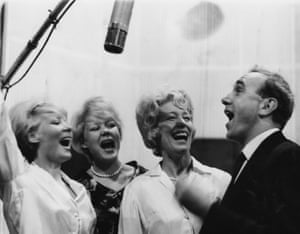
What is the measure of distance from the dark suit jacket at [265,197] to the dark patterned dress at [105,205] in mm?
314

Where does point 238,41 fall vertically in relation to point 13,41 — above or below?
above

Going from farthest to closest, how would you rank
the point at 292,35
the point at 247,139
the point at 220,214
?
the point at 292,35
the point at 247,139
the point at 220,214

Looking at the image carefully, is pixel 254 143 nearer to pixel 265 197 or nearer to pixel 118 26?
pixel 265 197

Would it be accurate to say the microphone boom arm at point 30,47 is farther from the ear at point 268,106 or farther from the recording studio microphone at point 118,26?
the ear at point 268,106

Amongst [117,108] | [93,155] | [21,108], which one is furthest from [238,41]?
[21,108]

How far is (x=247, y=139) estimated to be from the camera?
132 cm

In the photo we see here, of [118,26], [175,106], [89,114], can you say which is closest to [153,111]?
[175,106]

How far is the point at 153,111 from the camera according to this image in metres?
1.49

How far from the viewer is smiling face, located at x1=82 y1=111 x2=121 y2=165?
58.9 inches

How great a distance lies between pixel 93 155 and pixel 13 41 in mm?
366

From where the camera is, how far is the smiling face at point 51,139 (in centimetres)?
147

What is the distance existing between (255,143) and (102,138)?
42 cm

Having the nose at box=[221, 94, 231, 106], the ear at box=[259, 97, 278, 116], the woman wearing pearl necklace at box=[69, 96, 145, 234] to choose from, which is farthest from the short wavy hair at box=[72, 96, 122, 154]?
the ear at box=[259, 97, 278, 116]

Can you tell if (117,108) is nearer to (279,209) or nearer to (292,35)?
(292,35)
